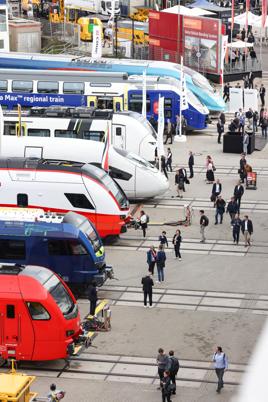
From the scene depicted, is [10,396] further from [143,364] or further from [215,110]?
[215,110]

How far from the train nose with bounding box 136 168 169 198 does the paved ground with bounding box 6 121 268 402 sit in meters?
0.61

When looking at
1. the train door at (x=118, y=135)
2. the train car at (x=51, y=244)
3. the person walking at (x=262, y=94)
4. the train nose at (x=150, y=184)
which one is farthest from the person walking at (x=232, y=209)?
the person walking at (x=262, y=94)

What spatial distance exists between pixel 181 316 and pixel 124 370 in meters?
4.18

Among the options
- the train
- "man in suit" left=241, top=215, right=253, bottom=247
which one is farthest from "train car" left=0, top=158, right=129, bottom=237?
the train

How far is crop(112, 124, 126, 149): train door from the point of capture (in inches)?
1843

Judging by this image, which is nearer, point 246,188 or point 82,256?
point 82,256

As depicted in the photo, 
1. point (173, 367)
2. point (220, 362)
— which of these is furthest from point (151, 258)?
point (220, 362)

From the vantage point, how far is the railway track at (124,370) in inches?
1068

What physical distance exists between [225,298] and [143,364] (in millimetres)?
5765

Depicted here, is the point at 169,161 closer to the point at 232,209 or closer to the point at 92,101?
the point at 92,101

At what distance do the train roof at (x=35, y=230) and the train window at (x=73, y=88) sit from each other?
78.0ft

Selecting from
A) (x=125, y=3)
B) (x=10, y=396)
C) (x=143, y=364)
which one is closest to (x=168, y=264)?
(x=143, y=364)

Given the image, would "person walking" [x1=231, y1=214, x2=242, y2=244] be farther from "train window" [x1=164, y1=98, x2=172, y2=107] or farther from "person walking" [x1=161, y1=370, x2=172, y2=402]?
"train window" [x1=164, y1=98, x2=172, y2=107]

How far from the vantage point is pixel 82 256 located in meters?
32.2
